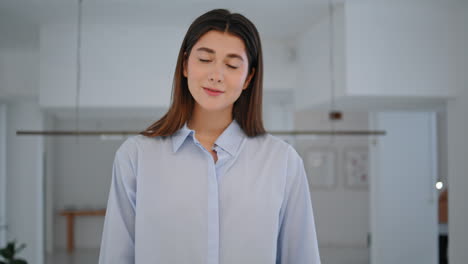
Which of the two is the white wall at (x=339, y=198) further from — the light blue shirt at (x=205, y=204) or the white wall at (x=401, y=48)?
the light blue shirt at (x=205, y=204)

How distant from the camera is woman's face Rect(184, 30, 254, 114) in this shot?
1.29m

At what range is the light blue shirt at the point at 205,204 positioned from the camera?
1277 mm

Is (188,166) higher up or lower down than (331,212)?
higher up

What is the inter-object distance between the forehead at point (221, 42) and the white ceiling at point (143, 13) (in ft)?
7.32

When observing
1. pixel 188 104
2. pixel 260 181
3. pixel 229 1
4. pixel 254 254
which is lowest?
pixel 254 254

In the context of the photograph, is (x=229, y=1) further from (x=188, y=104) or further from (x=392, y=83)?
(x=188, y=104)

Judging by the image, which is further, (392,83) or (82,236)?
(82,236)

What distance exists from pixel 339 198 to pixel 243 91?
13.0 ft

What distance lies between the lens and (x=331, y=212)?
5168 millimetres

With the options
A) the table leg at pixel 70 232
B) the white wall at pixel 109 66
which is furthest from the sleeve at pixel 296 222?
the table leg at pixel 70 232

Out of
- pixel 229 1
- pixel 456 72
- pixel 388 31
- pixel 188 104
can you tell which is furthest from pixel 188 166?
pixel 456 72

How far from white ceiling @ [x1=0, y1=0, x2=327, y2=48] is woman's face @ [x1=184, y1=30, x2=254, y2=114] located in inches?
88.2

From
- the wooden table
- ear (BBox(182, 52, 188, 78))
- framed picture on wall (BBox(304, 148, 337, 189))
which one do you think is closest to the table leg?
the wooden table

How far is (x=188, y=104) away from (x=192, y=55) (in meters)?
0.16
